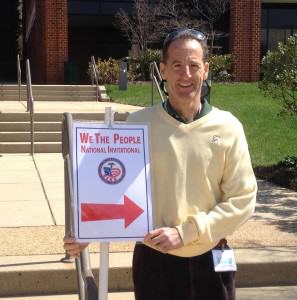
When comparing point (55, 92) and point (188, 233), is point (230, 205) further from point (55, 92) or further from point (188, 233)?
point (55, 92)

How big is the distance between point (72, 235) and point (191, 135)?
62 centimetres

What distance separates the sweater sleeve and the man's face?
25 cm

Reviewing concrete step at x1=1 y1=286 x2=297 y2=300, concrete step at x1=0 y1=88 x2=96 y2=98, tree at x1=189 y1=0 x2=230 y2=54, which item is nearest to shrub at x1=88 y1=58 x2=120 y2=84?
concrete step at x1=0 y1=88 x2=96 y2=98

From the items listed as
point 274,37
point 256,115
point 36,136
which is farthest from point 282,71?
point 274,37

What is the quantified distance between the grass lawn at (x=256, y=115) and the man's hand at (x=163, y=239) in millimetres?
7781

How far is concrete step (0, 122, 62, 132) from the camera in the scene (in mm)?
12680

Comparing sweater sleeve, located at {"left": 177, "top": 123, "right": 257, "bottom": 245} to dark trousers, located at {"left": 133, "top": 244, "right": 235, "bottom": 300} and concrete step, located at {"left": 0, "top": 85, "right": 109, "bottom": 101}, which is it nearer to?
dark trousers, located at {"left": 133, "top": 244, "right": 235, "bottom": 300}

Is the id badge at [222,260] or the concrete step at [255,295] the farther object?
the concrete step at [255,295]

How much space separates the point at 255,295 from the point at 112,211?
288 cm

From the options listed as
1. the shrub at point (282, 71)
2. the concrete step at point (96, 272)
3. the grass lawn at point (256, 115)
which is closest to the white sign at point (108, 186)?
the concrete step at point (96, 272)

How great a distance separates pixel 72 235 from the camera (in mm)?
2576

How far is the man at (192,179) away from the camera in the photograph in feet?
8.45

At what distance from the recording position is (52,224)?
6.51 metres

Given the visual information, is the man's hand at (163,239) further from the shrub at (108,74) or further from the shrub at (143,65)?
the shrub at (143,65)
